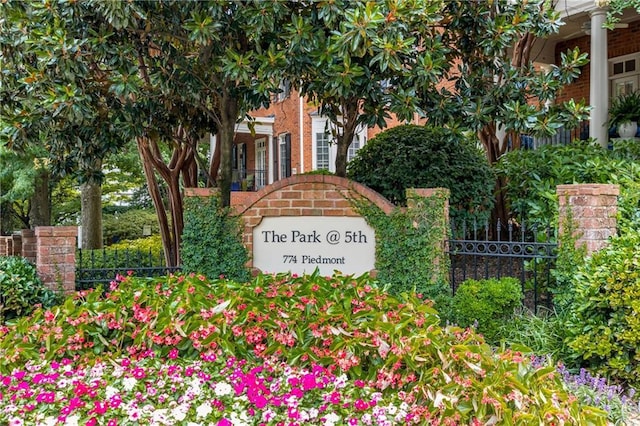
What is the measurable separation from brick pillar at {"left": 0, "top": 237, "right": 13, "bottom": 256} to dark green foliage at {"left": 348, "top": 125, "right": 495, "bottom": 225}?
5032mm

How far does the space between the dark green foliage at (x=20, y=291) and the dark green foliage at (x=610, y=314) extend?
509cm

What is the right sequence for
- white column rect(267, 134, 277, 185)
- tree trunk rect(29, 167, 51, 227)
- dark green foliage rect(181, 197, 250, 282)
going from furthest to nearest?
white column rect(267, 134, 277, 185) → tree trunk rect(29, 167, 51, 227) → dark green foliage rect(181, 197, 250, 282)

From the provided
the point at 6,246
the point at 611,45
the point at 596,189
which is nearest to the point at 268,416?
the point at 596,189

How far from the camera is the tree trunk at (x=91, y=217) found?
1338cm

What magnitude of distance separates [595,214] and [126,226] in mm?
16590

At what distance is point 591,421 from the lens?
9.14 ft

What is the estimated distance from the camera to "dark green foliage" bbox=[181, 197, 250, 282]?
6.07m

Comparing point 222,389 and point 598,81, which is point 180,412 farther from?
point 598,81

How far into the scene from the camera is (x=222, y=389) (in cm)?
280

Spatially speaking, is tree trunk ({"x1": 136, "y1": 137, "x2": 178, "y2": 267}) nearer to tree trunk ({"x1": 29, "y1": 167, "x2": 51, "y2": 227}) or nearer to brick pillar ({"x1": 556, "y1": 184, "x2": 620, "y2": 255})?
brick pillar ({"x1": 556, "y1": 184, "x2": 620, "y2": 255})

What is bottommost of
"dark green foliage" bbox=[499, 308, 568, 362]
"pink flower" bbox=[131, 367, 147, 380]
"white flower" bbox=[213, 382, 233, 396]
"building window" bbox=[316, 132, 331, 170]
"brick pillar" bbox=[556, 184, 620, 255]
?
"dark green foliage" bbox=[499, 308, 568, 362]

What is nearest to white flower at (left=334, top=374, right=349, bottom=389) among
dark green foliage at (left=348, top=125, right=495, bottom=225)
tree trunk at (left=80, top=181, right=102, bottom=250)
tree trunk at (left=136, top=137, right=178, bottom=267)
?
dark green foliage at (left=348, top=125, right=495, bottom=225)

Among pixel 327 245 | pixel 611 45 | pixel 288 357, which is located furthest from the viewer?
pixel 611 45

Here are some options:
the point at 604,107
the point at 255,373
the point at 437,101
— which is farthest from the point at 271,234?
the point at 604,107
